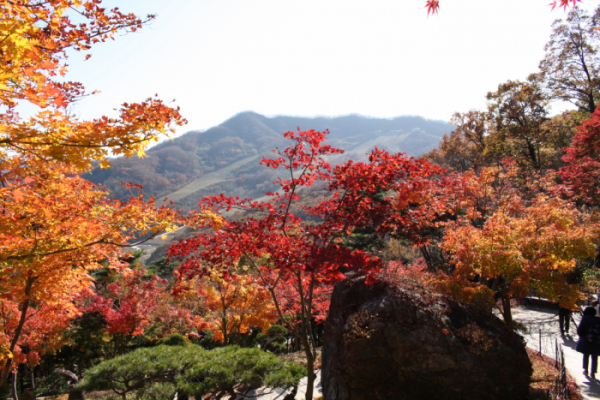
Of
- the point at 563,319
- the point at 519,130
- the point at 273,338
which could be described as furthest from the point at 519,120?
the point at 273,338

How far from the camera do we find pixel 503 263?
5.03m

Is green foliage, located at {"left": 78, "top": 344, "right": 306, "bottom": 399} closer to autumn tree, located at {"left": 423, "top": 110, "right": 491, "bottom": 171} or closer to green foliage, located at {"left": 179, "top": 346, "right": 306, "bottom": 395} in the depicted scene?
green foliage, located at {"left": 179, "top": 346, "right": 306, "bottom": 395}

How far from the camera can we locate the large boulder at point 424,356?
361 centimetres

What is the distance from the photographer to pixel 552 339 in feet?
27.0

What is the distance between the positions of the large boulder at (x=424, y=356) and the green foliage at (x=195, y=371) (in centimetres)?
123

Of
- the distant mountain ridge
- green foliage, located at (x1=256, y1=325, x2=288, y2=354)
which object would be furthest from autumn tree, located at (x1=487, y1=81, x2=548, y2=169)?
the distant mountain ridge

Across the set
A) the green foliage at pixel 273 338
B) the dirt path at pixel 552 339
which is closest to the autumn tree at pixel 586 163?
the dirt path at pixel 552 339

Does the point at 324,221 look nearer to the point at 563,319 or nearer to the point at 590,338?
the point at 590,338

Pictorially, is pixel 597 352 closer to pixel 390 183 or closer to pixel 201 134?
pixel 390 183

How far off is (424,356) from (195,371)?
330 cm

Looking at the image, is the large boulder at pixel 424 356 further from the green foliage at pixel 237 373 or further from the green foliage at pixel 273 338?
the green foliage at pixel 273 338

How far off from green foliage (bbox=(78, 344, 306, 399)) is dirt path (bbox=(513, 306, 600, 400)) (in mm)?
4351

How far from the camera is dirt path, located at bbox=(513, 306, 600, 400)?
4.95 m

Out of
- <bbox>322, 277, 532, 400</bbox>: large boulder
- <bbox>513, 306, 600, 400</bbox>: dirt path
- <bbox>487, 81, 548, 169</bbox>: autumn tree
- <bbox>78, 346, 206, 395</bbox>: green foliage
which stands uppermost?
<bbox>487, 81, 548, 169</bbox>: autumn tree
